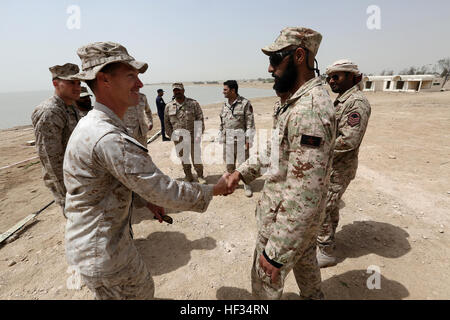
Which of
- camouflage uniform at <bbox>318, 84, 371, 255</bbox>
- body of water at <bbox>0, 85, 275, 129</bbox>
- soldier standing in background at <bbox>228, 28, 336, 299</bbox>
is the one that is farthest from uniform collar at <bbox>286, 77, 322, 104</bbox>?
body of water at <bbox>0, 85, 275, 129</bbox>

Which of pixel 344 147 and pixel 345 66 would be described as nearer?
pixel 344 147

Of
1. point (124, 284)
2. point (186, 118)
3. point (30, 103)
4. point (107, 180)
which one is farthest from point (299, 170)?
point (30, 103)

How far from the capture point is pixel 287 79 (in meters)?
1.80

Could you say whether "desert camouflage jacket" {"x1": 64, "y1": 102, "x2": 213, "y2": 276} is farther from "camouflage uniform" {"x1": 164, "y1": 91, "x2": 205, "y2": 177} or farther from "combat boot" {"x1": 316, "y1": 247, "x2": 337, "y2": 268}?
"camouflage uniform" {"x1": 164, "y1": 91, "x2": 205, "y2": 177}

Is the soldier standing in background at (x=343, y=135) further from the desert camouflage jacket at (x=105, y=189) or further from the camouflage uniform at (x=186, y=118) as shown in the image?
the camouflage uniform at (x=186, y=118)

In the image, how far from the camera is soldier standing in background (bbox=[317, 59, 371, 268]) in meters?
2.66

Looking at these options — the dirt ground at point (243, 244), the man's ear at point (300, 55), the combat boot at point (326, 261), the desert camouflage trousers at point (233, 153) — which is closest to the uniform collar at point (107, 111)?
the man's ear at point (300, 55)

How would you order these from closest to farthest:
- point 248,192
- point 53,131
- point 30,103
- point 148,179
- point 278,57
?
point 148,179
point 278,57
point 53,131
point 248,192
point 30,103

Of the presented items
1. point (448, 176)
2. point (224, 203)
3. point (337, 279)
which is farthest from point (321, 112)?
point (448, 176)

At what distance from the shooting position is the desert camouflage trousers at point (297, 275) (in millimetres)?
1781

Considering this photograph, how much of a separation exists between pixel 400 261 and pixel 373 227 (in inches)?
29.8

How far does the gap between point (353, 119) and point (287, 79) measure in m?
1.37

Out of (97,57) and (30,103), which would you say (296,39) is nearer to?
(97,57)

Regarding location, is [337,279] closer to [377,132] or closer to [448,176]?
[448,176]
